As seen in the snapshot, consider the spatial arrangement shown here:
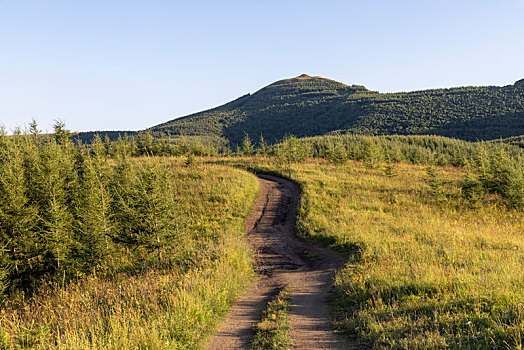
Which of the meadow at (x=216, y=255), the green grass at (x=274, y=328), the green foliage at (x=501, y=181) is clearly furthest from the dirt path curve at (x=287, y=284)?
the green foliage at (x=501, y=181)

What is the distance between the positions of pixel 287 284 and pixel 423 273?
4.08 meters

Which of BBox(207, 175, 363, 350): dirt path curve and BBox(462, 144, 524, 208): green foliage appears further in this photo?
BBox(462, 144, 524, 208): green foliage

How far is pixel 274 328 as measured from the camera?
19.7 ft

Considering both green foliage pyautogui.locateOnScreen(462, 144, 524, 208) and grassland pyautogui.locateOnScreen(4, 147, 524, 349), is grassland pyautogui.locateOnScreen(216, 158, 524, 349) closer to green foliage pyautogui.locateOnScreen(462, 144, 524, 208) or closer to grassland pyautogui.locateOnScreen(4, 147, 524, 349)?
grassland pyautogui.locateOnScreen(4, 147, 524, 349)

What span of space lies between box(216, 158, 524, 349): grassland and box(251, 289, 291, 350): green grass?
3.85ft

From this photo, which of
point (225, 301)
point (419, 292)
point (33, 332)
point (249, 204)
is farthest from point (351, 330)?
point (249, 204)

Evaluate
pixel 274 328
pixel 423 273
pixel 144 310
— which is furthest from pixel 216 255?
pixel 423 273

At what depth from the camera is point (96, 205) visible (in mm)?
13305

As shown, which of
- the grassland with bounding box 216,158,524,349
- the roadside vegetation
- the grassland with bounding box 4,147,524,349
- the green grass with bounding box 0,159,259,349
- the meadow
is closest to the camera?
the grassland with bounding box 216,158,524,349

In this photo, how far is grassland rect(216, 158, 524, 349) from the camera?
4.73 metres

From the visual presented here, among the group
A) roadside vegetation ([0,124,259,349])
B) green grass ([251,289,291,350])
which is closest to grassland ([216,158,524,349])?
green grass ([251,289,291,350])

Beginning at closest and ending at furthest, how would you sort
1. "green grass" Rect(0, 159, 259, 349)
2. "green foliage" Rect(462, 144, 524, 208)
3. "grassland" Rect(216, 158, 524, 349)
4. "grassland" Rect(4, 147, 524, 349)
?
"grassland" Rect(216, 158, 524, 349) → "grassland" Rect(4, 147, 524, 349) → "green grass" Rect(0, 159, 259, 349) → "green foliage" Rect(462, 144, 524, 208)

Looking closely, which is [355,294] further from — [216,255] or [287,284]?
A: [216,255]

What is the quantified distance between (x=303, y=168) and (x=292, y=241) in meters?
20.4
